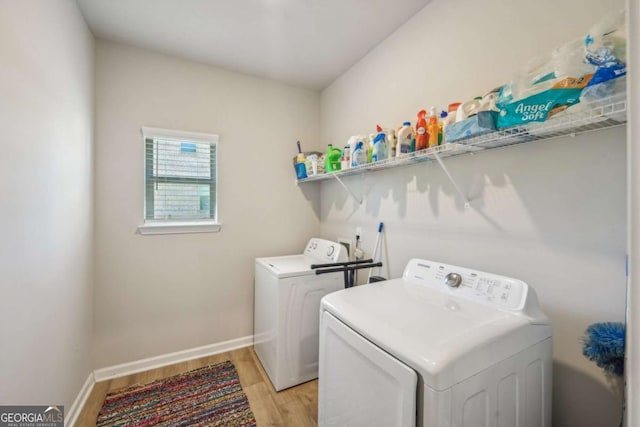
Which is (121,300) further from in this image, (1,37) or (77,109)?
(1,37)

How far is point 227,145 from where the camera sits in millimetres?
2504

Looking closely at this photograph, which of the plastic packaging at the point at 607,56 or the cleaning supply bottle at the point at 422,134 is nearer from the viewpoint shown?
the plastic packaging at the point at 607,56

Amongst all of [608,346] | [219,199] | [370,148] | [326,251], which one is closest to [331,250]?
[326,251]

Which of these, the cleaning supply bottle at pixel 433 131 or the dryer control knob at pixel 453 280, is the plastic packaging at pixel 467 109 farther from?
the dryer control knob at pixel 453 280

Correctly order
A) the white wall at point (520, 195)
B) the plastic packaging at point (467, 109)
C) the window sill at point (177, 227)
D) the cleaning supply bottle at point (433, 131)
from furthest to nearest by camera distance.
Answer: the window sill at point (177, 227) → the cleaning supply bottle at point (433, 131) → the plastic packaging at point (467, 109) → the white wall at point (520, 195)

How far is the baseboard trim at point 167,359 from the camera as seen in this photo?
2.11 metres

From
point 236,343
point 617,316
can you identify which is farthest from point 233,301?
point 617,316

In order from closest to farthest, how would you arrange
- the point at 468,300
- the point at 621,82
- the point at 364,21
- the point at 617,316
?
the point at 621,82
the point at 617,316
the point at 468,300
the point at 364,21

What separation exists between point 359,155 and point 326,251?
36.8 inches

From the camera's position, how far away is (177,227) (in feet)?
7.57

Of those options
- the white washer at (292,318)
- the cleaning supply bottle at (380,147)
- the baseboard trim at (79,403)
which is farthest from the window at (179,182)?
the cleaning supply bottle at (380,147)

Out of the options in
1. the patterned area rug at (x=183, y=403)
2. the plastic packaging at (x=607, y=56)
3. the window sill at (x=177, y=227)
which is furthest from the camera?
the window sill at (x=177, y=227)

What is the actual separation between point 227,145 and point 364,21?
4.97ft

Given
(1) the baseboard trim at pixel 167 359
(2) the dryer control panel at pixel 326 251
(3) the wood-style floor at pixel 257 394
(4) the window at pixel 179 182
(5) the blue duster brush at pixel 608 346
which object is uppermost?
(4) the window at pixel 179 182
